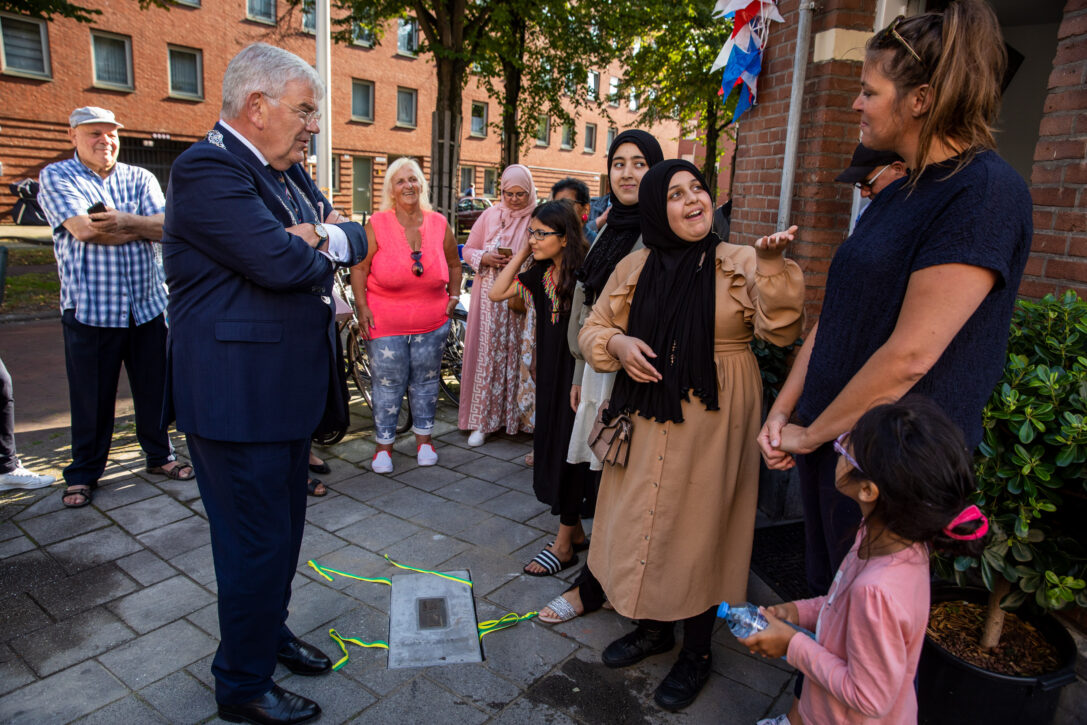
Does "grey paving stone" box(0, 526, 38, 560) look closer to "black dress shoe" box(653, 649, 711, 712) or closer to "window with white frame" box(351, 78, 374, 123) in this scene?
"black dress shoe" box(653, 649, 711, 712)

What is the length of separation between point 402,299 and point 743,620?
3.52m

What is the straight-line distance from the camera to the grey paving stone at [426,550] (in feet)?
12.1

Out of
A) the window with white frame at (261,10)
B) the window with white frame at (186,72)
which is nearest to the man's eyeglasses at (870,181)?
the window with white frame at (186,72)

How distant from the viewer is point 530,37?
13.4m

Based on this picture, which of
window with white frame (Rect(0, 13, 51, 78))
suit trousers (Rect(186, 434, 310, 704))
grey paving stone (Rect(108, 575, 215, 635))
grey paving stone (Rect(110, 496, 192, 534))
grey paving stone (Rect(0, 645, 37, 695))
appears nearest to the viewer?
suit trousers (Rect(186, 434, 310, 704))

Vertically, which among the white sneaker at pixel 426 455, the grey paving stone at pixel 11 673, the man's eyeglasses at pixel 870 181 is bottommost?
the grey paving stone at pixel 11 673

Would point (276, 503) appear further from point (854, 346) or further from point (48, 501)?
point (48, 501)

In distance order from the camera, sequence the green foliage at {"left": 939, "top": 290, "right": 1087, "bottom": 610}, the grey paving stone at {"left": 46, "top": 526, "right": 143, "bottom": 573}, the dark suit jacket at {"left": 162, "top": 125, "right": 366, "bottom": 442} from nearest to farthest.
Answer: the green foliage at {"left": 939, "top": 290, "right": 1087, "bottom": 610}
the dark suit jacket at {"left": 162, "top": 125, "right": 366, "bottom": 442}
the grey paving stone at {"left": 46, "top": 526, "right": 143, "bottom": 573}

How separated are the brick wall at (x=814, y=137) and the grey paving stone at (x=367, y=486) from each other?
2885 mm

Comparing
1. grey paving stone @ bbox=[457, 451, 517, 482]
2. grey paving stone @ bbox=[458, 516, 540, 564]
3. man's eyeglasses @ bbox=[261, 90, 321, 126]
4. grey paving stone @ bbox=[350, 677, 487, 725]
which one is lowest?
grey paving stone @ bbox=[350, 677, 487, 725]

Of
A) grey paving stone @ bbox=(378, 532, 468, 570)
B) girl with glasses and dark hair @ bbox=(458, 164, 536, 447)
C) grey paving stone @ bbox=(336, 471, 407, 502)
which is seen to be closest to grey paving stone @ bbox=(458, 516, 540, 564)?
grey paving stone @ bbox=(378, 532, 468, 570)

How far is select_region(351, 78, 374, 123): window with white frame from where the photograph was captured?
2831 cm

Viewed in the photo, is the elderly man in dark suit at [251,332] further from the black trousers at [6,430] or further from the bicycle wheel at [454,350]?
the bicycle wheel at [454,350]

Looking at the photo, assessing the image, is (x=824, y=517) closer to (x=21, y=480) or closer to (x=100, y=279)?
(x=100, y=279)
